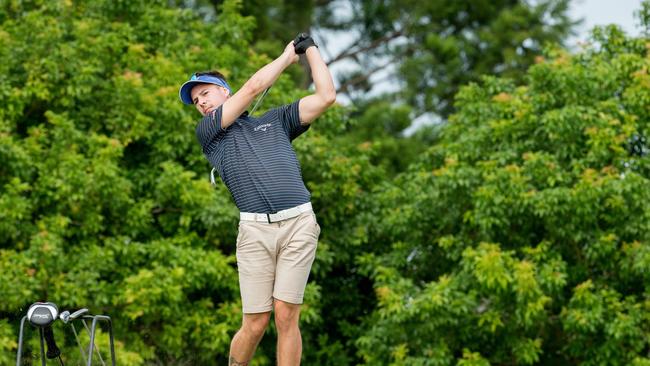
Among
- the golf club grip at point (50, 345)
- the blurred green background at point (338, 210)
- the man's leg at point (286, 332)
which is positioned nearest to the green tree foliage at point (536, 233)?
the blurred green background at point (338, 210)

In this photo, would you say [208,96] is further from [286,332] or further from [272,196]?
[286,332]

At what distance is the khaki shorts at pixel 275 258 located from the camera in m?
4.68

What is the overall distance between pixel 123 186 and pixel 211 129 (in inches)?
241

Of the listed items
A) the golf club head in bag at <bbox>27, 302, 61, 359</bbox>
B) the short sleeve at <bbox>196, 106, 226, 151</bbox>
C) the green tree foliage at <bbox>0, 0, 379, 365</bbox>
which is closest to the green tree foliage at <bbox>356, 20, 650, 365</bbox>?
the green tree foliage at <bbox>0, 0, 379, 365</bbox>

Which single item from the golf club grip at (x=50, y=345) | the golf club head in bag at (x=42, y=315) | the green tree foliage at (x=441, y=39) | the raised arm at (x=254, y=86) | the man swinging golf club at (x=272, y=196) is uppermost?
the green tree foliage at (x=441, y=39)

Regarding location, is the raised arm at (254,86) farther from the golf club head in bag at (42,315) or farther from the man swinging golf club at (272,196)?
the golf club head in bag at (42,315)

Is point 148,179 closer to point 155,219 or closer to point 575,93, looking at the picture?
point 155,219

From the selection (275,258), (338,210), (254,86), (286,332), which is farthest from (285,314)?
(338,210)

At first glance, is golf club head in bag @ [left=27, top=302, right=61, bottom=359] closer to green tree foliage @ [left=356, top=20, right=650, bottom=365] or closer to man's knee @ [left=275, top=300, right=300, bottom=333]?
man's knee @ [left=275, top=300, right=300, bottom=333]

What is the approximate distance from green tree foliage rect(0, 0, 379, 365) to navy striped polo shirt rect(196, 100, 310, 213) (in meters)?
5.31

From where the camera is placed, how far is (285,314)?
4.67m

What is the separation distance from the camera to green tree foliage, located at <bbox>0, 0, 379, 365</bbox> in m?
10.3

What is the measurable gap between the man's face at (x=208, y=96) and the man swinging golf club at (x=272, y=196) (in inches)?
5.8

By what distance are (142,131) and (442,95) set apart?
9012 millimetres
